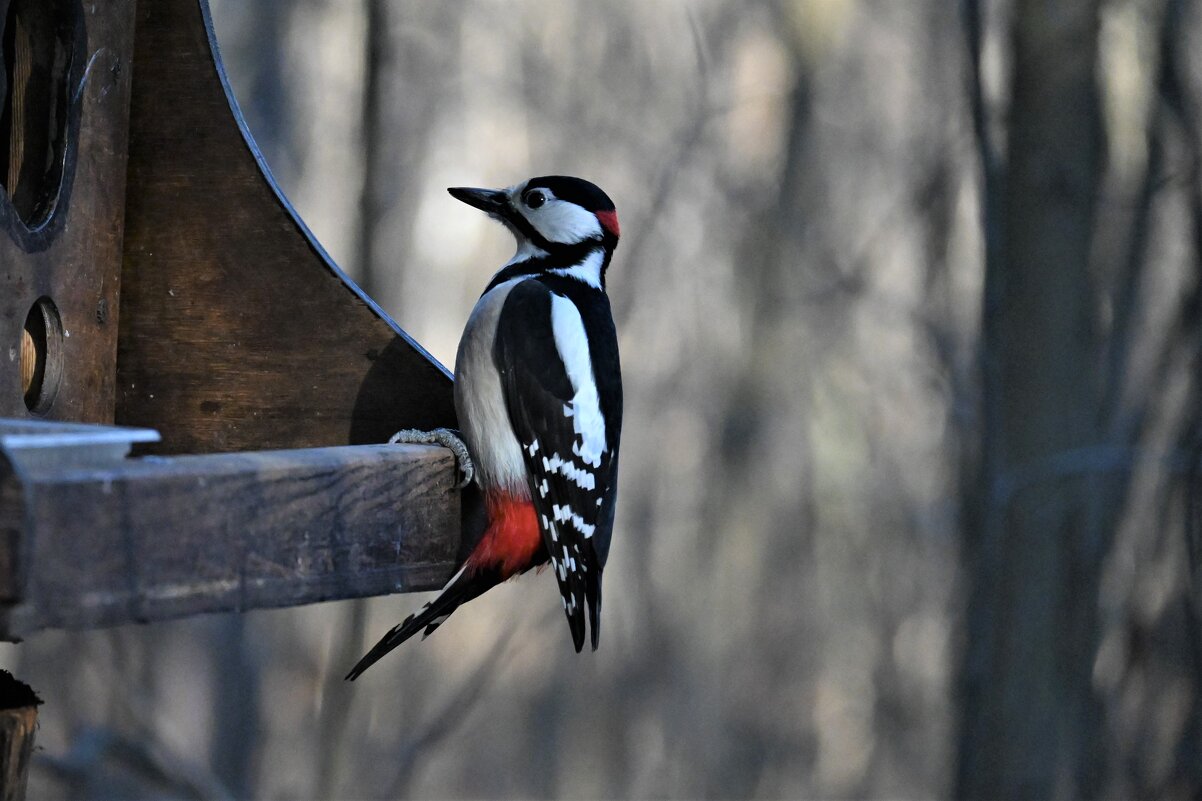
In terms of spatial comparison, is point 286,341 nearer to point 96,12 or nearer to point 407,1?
point 96,12

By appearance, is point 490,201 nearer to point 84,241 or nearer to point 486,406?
point 486,406

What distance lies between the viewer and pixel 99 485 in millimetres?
1259

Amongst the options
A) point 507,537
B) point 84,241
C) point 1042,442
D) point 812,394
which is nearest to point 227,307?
point 84,241

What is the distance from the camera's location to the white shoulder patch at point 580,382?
274cm

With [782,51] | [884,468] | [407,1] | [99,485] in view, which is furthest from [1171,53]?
[99,485]

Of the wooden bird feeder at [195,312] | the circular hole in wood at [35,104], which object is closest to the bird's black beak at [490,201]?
the wooden bird feeder at [195,312]

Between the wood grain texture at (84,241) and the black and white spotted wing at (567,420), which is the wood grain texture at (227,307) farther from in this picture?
the black and white spotted wing at (567,420)

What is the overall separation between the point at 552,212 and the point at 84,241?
120 cm

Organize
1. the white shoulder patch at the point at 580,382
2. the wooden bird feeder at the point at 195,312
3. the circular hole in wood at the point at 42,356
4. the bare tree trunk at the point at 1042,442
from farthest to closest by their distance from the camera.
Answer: the bare tree trunk at the point at 1042,442, the white shoulder patch at the point at 580,382, the circular hole in wood at the point at 42,356, the wooden bird feeder at the point at 195,312

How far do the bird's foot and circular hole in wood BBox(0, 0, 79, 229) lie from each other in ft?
2.20

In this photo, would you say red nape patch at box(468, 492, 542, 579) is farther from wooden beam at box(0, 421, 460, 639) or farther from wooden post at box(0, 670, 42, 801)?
wooden post at box(0, 670, 42, 801)

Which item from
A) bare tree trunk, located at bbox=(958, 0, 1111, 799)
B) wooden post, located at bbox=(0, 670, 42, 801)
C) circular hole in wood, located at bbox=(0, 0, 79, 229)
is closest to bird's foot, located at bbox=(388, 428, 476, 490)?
circular hole in wood, located at bbox=(0, 0, 79, 229)

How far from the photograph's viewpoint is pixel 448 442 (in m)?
2.29

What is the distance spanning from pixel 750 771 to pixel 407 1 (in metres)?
2.71
